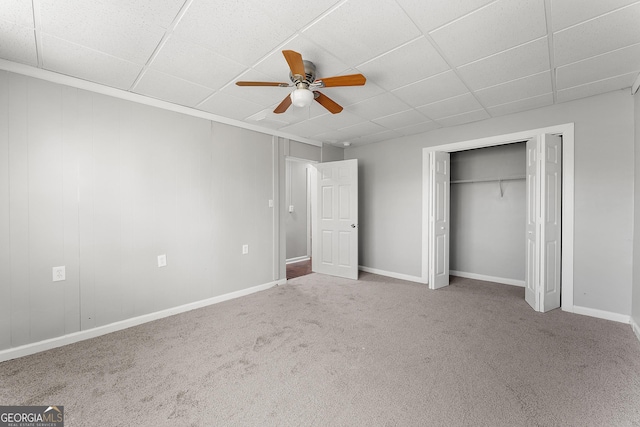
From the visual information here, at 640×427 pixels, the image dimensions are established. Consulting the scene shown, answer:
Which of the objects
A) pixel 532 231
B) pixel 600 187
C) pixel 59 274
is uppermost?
pixel 600 187

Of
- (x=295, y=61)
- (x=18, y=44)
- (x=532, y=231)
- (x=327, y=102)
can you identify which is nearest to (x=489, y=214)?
(x=532, y=231)

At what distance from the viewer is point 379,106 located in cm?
327

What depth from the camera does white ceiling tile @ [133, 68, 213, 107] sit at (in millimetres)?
2551

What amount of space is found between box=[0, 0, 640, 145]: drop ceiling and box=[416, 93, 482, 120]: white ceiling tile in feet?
0.18

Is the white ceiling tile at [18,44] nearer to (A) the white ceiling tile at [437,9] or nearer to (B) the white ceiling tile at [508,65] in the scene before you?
(A) the white ceiling tile at [437,9]

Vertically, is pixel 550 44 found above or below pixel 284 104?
above

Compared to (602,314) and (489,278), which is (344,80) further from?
(489,278)

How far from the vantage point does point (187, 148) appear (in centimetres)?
329

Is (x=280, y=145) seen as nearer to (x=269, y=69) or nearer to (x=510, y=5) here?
(x=269, y=69)

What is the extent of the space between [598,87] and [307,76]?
9.87 feet

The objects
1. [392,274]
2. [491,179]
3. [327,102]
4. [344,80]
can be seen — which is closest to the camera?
[344,80]

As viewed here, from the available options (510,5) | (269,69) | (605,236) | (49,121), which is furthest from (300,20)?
(605,236)

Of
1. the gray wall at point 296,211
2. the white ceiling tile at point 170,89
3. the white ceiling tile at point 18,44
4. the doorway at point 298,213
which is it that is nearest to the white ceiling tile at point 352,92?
the white ceiling tile at point 170,89

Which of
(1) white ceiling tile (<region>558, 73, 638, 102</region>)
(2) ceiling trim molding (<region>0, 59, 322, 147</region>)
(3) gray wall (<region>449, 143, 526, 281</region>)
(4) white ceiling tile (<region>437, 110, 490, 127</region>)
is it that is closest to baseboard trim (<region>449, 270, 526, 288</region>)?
(3) gray wall (<region>449, 143, 526, 281</region>)
